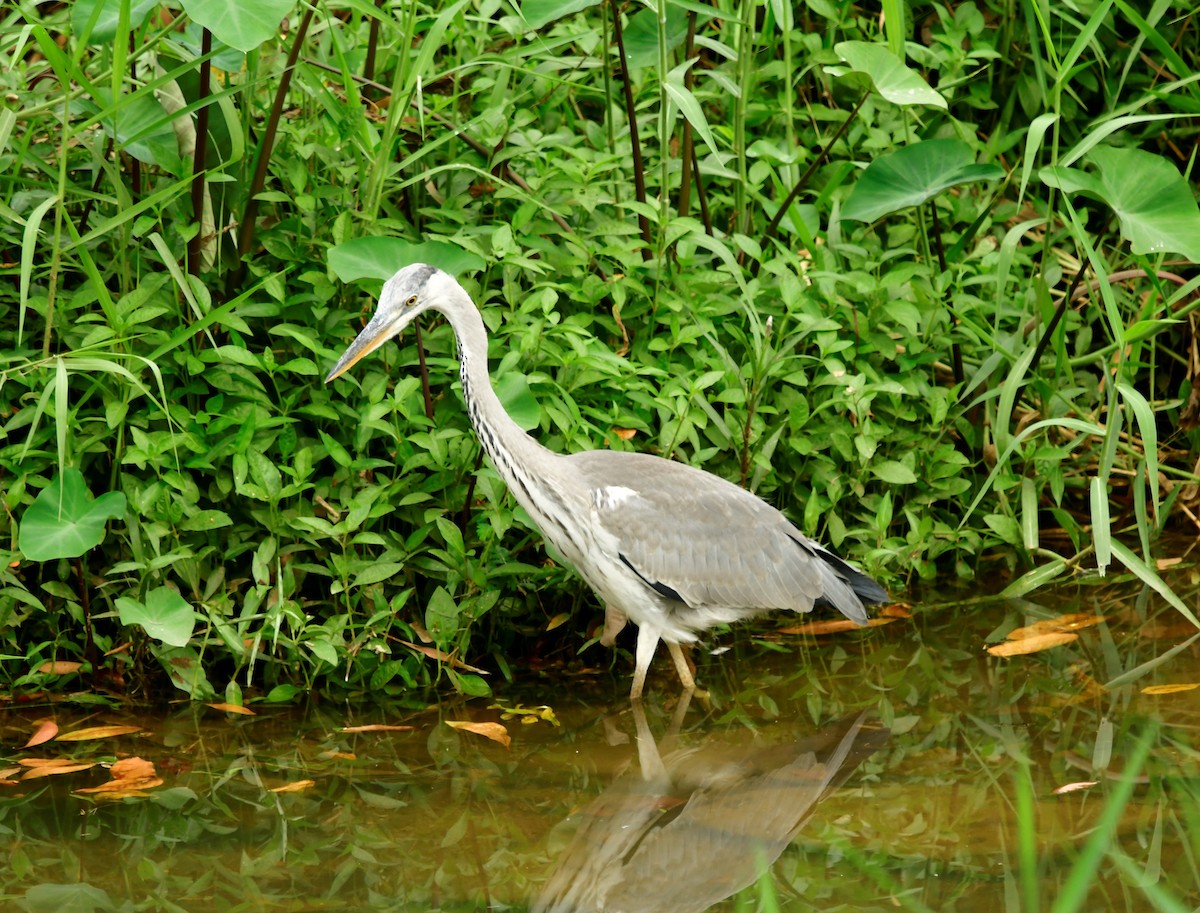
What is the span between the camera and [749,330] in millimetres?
5039

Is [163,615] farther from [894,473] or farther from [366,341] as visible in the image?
[894,473]

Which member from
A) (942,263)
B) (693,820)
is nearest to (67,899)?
(693,820)

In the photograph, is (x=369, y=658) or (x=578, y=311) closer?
(x=369, y=658)

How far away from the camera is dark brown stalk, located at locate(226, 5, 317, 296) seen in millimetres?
4222

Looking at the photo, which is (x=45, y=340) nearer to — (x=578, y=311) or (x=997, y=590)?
(x=578, y=311)

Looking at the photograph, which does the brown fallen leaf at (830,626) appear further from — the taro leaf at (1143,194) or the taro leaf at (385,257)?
the taro leaf at (385,257)

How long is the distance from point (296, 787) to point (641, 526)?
1267 millimetres

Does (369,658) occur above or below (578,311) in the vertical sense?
below

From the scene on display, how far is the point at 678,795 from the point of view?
378 centimetres

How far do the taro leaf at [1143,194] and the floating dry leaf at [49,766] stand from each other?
3.43m

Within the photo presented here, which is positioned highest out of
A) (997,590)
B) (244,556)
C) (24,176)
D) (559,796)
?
(24,176)

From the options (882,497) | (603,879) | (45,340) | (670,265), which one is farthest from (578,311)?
(603,879)

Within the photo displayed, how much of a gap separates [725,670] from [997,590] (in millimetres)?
1123

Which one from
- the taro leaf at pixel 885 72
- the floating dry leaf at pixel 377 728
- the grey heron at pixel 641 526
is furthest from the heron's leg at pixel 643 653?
the taro leaf at pixel 885 72
